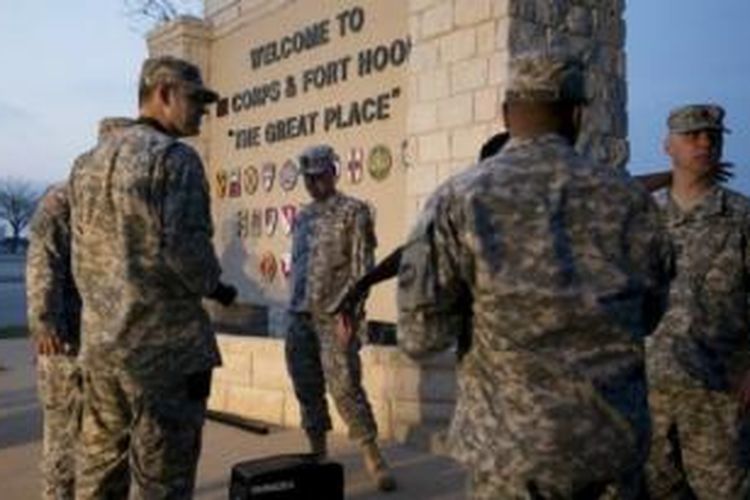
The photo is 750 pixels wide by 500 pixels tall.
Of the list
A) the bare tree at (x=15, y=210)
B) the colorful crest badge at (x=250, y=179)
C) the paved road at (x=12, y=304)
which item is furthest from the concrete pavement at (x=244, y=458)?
the bare tree at (x=15, y=210)

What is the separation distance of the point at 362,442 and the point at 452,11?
3023 mm

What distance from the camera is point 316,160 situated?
233 inches

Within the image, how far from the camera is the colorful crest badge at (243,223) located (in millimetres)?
9539

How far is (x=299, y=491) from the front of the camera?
4.41m

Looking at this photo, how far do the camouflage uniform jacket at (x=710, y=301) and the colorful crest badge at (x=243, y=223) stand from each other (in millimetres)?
6252

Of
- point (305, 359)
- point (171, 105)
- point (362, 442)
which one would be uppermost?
point (171, 105)

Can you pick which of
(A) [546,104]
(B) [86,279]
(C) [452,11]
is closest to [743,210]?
(A) [546,104]

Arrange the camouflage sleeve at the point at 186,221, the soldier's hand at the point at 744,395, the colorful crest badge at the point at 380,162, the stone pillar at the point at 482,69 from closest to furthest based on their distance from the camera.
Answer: the camouflage sleeve at the point at 186,221 < the soldier's hand at the point at 744,395 < the stone pillar at the point at 482,69 < the colorful crest badge at the point at 380,162


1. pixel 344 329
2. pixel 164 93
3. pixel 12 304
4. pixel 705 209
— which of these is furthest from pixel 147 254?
pixel 12 304

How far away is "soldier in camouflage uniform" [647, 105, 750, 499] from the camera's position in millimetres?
3625

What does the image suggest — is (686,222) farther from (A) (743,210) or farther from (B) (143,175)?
(B) (143,175)

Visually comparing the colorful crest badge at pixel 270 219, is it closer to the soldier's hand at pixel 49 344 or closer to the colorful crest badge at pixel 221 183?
the colorful crest badge at pixel 221 183

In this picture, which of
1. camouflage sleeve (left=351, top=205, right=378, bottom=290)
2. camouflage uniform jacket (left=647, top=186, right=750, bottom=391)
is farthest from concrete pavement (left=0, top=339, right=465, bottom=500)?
camouflage uniform jacket (left=647, top=186, right=750, bottom=391)

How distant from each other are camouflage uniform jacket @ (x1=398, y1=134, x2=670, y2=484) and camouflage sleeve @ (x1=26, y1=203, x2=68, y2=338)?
101 inches
